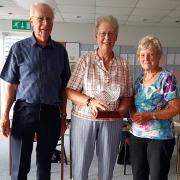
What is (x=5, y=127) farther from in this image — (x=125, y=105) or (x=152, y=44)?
(x=152, y=44)

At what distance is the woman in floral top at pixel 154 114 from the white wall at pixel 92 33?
4.53 metres

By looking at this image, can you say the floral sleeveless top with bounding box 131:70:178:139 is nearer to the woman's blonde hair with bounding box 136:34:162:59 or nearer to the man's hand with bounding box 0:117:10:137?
the woman's blonde hair with bounding box 136:34:162:59

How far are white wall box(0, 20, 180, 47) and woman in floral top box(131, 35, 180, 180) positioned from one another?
4.53m

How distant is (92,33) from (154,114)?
4785mm

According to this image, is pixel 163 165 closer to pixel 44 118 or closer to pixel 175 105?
pixel 175 105

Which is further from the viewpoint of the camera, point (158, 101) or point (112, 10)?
point (112, 10)

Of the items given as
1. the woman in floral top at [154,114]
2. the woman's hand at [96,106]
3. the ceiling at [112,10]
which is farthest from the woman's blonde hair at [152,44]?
the ceiling at [112,10]

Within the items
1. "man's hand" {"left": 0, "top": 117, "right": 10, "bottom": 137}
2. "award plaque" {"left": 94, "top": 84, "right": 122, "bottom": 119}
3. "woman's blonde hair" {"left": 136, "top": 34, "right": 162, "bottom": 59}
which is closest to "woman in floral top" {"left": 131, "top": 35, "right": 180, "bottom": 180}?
"woman's blonde hair" {"left": 136, "top": 34, "right": 162, "bottom": 59}

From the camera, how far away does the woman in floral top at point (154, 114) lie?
1850mm

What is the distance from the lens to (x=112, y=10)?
512cm

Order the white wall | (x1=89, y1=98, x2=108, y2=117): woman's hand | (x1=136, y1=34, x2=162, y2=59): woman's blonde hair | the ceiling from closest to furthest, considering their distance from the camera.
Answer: (x1=89, y1=98, x2=108, y2=117): woman's hand
(x1=136, y1=34, x2=162, y2=59): woman's blonde hair
the ceiling
the white wall

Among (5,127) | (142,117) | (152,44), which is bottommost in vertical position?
(5,127)

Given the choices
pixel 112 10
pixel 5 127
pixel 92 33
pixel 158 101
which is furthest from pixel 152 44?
pixel 92 33

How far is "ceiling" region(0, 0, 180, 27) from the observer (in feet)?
14.8
